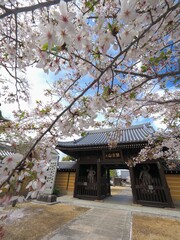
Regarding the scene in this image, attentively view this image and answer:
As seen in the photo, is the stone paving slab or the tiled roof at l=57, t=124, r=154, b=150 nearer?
the stone paving slab

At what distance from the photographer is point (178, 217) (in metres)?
4.60

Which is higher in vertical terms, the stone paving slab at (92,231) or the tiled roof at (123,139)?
the tiled roof at (123,139)

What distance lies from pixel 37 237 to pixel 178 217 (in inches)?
185

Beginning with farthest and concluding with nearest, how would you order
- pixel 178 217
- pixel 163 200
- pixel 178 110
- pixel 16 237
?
pixel 163 200, pixel 178 217, pixel 178 110, pixel 16 237

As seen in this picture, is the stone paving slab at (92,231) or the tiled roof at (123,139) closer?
the stone paving slab at (92,231)

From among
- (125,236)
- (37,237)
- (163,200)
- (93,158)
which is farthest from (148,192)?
(37,237)

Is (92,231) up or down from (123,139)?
down

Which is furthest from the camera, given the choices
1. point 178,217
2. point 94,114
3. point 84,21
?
point 178,217

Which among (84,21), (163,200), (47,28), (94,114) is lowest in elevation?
(163,200)

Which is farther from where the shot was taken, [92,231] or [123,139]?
[123,139]

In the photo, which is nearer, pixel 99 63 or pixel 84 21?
pixel 84 21

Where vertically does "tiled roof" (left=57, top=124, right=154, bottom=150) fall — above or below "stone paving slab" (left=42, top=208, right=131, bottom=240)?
above

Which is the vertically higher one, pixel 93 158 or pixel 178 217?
pixel 93 158

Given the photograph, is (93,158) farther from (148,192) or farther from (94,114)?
(94,114)
